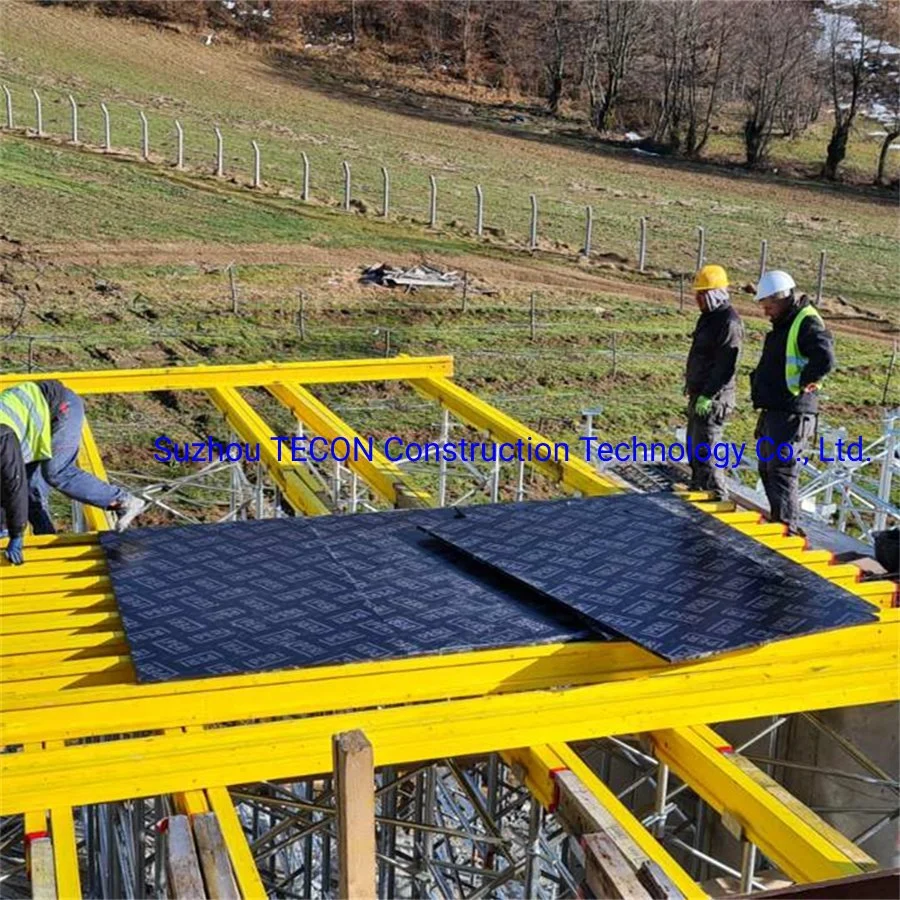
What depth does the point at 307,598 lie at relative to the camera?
703 centimetres

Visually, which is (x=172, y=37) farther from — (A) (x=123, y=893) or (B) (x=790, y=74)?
(A) (x=123, y=893)

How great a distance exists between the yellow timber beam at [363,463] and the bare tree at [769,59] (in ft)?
111

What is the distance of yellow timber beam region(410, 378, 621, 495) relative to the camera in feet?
31.9

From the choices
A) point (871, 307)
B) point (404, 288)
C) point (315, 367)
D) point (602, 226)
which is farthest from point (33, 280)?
point (871, 307)

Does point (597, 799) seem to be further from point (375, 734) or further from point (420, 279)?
point (420, 279)

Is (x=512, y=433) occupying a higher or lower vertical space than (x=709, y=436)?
lower

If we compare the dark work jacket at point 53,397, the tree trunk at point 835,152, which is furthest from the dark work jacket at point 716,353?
the tree trunk at point 835,152

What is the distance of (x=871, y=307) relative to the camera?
26344mm

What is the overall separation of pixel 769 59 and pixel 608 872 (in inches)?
1713

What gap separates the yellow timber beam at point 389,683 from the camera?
5.57 m

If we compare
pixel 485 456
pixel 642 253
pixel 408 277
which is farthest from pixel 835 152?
pixel 485 456

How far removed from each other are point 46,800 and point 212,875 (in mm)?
789

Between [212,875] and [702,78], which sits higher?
[702,78]

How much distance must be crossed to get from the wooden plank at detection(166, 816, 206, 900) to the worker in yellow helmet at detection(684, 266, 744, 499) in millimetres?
5424
